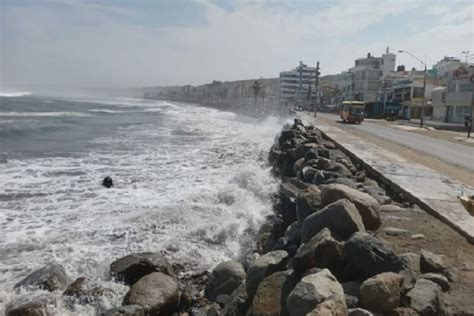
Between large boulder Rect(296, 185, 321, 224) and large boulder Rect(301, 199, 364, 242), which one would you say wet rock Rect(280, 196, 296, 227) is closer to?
large boulder Rect(296, 185, 321, 224)

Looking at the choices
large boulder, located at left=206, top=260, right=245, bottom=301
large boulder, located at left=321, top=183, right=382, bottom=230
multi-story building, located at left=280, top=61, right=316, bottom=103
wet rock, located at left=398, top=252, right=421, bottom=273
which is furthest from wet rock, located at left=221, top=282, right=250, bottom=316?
multi-story building, located at left=280, top=61, right=316, bottom=103

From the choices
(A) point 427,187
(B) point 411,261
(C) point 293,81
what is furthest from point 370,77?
(B) point 411,261

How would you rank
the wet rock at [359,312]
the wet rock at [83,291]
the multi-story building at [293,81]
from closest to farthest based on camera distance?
the wet rock at [359,312] < the wet rock at [83,291] < the multi-story building at [293,81]

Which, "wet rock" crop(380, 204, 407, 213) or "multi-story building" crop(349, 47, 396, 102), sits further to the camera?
"multi-story building" crop(349, 47, 396, 102)

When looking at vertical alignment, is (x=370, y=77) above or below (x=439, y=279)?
above

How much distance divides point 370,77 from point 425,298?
8967cm

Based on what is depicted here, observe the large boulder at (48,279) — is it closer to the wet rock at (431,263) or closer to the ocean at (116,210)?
the ocean at (116,210)

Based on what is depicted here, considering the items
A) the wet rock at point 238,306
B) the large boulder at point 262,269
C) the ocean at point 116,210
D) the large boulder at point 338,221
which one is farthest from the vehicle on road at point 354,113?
the wet rock at point 238,306

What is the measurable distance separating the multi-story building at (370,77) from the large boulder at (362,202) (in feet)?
272

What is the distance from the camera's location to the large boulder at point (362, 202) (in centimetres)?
628

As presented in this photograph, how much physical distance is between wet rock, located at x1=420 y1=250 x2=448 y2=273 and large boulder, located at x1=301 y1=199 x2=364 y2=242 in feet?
2.52

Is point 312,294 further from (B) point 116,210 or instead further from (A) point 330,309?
(B) point 116,210

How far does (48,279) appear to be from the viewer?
6.57 metres

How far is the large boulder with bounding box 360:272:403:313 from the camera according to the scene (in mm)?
4023
